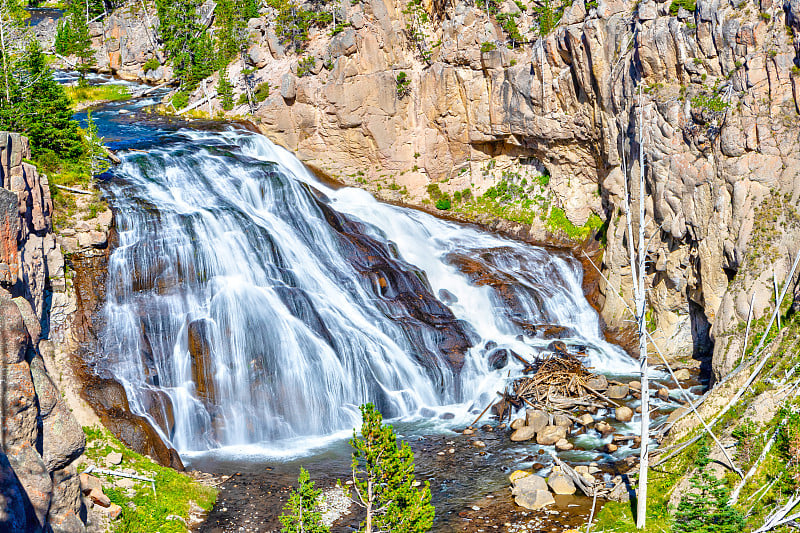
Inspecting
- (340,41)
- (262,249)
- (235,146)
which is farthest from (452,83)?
(262,249)

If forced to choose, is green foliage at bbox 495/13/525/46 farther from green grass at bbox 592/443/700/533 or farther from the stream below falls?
green grass at bbox 592/443/700/533

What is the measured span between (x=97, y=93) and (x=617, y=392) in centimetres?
4532

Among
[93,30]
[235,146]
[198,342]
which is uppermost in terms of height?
[93,30]

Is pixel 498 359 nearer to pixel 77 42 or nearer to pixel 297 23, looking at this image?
pixel 297 23

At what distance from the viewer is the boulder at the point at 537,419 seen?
78.8 ft

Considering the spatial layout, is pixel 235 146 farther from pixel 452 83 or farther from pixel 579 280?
pixel 579 280

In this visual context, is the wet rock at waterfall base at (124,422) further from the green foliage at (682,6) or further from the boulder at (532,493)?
the green foliage at (682,6)

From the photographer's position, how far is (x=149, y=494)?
1894 cm

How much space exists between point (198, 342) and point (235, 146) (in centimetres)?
1558

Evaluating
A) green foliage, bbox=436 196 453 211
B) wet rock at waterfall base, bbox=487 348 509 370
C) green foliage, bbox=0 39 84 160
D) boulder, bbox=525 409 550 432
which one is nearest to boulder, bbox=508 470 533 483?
boulder, bbox=525 409 550 432

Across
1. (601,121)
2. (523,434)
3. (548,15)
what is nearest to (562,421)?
(523,434)

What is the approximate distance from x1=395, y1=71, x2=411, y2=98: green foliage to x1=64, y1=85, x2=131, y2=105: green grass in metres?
23.9

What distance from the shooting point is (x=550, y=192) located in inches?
1529

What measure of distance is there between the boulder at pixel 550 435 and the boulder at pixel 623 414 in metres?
2.33
